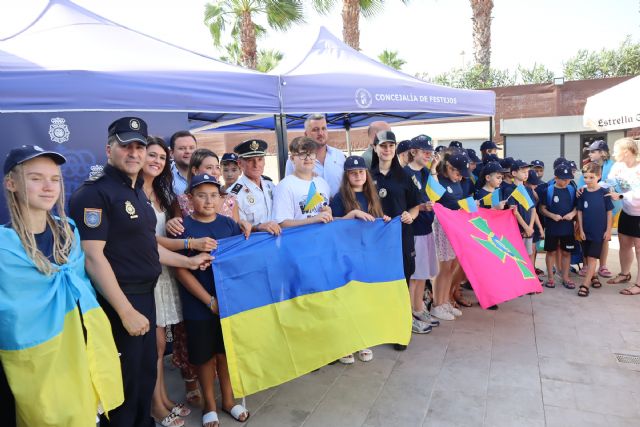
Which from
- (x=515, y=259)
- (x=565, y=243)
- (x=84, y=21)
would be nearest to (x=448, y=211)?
(x=515, y=259)

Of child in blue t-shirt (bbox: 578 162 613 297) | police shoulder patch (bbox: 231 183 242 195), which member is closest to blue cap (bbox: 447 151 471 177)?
child in blue t-shirt (bbox: 578 162 613 297)

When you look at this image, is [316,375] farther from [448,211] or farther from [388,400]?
[448,211]

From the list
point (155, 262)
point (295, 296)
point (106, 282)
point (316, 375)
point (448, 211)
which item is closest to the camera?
point (106, 282)

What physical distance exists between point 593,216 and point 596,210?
3.3 inches

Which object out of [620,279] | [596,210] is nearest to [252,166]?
[596,210]

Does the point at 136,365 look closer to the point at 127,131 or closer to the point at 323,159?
the point at 127,131

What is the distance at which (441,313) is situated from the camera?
Result: 4.80 m

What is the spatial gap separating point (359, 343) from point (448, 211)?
179 centimetres

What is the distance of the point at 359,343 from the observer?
3.33m

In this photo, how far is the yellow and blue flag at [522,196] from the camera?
17.5 feet

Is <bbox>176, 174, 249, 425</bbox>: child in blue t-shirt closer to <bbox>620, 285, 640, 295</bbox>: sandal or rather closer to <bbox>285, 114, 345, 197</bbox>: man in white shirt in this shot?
<bbox>285, 114, 345, 197</bbox>: man in white shirt

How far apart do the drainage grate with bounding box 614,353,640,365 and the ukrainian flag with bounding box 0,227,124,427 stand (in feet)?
12.7

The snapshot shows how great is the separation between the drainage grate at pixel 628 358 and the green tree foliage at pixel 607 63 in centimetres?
1590

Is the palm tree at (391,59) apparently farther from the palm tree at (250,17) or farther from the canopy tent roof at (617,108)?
the canopy tent roof at (617,108)
